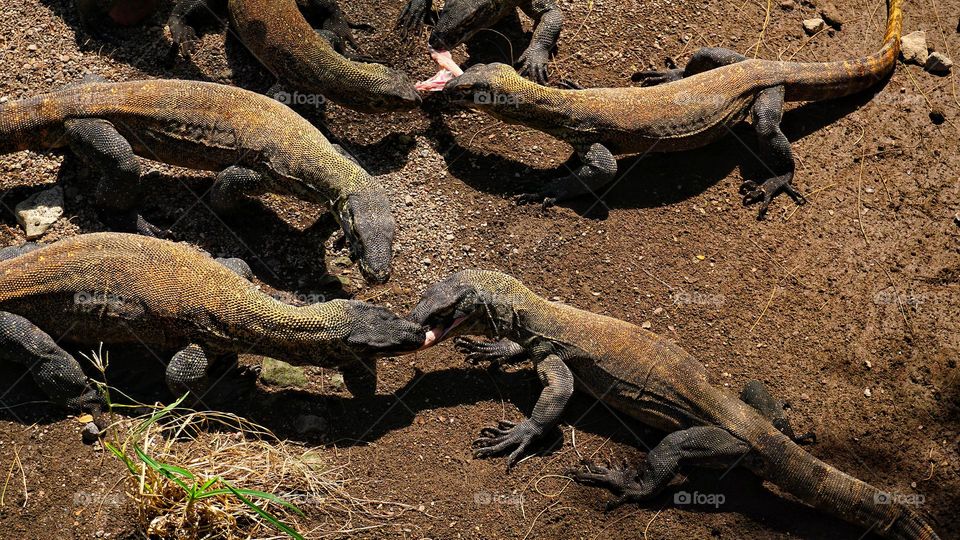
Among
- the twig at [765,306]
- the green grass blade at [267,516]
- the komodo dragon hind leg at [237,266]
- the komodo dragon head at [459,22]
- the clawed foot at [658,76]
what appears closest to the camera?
the green grass blade at [267,516]

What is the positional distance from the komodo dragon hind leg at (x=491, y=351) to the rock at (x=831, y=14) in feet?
18.7

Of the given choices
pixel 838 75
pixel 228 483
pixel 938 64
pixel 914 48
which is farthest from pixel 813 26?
pixel 228 483

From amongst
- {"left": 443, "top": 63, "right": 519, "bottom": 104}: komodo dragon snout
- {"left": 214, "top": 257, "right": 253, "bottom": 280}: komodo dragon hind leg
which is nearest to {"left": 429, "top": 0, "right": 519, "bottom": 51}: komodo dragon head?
{"left": 443, "top": 63, "right": 519, "bottom": 104}: komodo dragon snout

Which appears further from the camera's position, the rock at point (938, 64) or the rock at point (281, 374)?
the rock at point (938, 64)

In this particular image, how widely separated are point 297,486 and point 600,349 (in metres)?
2.75

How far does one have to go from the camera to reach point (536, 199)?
9.75m

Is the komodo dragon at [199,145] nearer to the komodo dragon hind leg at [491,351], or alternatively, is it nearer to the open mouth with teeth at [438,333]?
the open mouth with teeth at [438,333]

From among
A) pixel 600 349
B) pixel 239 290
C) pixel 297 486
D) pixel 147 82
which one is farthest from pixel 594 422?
pixel 147 82

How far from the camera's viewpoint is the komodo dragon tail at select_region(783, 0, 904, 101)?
10.3 m

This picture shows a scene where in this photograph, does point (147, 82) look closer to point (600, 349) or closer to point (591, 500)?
point (600, 349)

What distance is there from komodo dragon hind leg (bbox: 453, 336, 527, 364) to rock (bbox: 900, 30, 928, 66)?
590cm

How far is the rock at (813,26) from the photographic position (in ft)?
36.7

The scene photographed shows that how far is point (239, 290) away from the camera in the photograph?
8.02 metres

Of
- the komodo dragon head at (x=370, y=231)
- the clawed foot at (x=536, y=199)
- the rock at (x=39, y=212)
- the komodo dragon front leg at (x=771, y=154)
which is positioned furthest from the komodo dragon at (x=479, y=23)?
the rock at (x=39, y=212)
